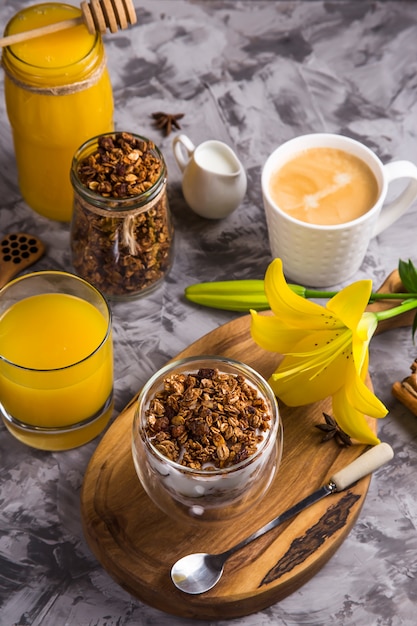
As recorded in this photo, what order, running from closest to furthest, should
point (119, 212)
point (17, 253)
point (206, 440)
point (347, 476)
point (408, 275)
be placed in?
1. point (206, 440)
2. point (347, 476)
3. point (119, 212)
4. point (408, 275)
5. point (17, 253)

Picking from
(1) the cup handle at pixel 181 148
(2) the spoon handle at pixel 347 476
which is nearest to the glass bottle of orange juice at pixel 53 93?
(1) the cup handle at pixel 181 148

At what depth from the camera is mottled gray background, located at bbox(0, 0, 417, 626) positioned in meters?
1.43

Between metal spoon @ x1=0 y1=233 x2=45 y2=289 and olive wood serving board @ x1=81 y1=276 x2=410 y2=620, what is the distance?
384 mm

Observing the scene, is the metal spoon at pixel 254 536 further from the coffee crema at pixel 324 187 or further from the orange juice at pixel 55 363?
the coffee crema at pixel 324 187

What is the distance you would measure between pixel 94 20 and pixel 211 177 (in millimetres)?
349

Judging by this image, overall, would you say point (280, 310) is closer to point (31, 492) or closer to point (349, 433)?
point (349, 433)

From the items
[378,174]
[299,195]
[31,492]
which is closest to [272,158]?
[299,195]

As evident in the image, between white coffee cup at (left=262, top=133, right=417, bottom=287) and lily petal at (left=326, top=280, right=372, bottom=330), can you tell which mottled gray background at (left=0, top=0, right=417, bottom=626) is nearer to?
white coffee cup at (left=262, top=133, right=417, bottom=287)

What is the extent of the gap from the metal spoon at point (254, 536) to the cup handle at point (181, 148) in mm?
666

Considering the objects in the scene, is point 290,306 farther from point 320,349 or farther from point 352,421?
point 352,421

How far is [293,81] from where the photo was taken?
206cm

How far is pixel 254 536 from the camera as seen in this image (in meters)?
1.40

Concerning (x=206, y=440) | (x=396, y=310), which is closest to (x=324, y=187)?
(x=396, y=310)

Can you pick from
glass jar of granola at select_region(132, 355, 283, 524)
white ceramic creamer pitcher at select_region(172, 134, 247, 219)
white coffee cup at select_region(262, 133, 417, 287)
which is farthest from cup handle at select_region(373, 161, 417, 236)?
glass jar of granola at select_region(132, 355, 283, 524)
